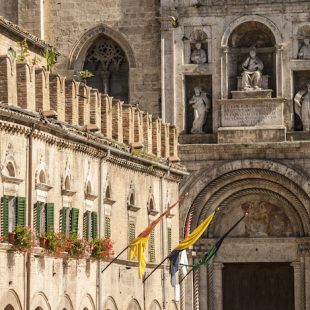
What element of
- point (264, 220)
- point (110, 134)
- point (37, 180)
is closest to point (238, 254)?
point (264, 220)

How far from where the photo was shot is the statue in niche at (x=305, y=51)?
197 feet

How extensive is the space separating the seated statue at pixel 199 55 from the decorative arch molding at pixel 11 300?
80.6ft

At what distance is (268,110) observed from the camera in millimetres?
60094

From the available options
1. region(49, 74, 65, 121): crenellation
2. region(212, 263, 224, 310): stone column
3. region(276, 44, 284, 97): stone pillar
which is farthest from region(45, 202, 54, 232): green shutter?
region(212, 263, 224, 310): stone column

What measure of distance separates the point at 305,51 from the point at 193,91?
433 centimetres

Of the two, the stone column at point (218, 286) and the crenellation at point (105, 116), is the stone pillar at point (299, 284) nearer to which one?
the stone column at point (218, 286)

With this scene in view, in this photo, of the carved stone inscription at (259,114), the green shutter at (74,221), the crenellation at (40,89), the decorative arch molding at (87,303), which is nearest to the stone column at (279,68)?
the carved stone inscription at (259,114)

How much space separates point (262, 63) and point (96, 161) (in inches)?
637

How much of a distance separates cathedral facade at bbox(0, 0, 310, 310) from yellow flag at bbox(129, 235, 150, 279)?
11314 mm

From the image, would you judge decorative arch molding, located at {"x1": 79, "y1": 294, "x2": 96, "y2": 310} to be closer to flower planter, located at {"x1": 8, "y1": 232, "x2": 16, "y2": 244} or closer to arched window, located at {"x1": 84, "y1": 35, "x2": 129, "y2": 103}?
flower planter, located at {"x1": 8, "y1": 232, "x2": 16, "y2": 244}

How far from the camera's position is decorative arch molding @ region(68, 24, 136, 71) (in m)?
61.7

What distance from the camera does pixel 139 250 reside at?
4703 cm

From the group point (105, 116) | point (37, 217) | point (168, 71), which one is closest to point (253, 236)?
point (168, 71)

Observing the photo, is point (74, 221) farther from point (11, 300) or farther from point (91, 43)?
point (91, 43)
